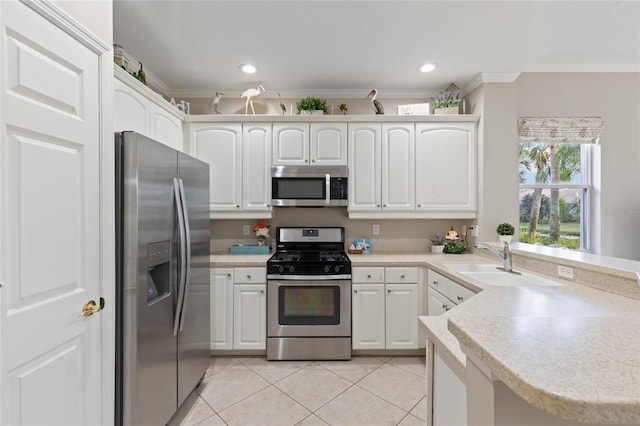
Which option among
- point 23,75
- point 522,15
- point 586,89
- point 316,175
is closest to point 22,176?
point 23,75

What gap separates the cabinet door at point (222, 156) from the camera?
9.45ft

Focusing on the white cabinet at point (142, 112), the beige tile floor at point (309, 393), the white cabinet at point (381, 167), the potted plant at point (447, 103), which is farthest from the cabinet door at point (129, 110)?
the potted plant at point (447, 103)

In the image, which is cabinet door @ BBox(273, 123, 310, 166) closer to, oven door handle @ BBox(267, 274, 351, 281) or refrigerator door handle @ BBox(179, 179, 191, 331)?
oven door handle @ BBox(267, 274, 351, 281)

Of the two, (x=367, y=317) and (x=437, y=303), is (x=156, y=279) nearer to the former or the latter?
(x=367, y=317)

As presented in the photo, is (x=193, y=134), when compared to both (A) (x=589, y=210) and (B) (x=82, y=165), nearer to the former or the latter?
(B) (x=82, y=165)

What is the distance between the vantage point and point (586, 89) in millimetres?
2969

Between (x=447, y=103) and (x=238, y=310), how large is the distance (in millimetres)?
2885

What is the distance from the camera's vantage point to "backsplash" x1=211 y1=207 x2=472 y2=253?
3.19m

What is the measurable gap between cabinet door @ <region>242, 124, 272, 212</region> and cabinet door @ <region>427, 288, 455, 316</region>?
1757 millimetres

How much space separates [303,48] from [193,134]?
54.5 inches

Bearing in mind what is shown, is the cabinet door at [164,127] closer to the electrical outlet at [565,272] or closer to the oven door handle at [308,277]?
the oven door handle at [308,277]

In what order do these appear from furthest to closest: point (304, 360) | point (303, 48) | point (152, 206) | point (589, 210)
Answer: point (589, 210)
point (304, 360)
point (303, 48)
point (152, 206)

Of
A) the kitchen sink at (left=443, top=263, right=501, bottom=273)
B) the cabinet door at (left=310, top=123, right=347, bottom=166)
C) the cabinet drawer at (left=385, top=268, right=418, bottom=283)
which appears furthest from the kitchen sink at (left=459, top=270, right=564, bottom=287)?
the cabinet door at (left=310, top=123, right=347, bottom=166)

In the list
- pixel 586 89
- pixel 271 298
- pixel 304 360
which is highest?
pixel 586 89
